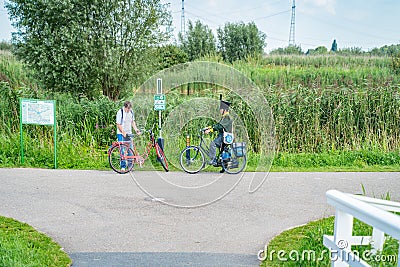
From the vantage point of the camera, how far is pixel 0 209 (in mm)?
6828

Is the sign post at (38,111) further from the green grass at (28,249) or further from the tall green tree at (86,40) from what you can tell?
the green grass at (28,249)

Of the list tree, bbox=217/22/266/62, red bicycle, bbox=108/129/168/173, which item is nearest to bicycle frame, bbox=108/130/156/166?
red bicycle, bbox=108/129/168/173

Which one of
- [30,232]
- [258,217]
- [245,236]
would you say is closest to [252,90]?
[258,217]

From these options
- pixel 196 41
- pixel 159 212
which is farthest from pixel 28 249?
pixel 196 41

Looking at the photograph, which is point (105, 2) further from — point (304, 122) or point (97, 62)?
point (304, 122)

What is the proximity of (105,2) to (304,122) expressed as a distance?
6.56 metres

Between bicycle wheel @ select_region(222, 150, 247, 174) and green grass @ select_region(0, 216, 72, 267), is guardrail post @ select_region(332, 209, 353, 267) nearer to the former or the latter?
green grass @ select_region(0, 216, 72, 267)

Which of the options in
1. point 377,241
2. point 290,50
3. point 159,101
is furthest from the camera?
point 290,50

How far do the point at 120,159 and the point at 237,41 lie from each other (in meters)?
23.1

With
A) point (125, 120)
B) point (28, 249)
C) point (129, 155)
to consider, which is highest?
point (125, 120)

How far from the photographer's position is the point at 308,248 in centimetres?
470

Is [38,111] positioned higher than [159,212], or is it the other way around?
[38,111]

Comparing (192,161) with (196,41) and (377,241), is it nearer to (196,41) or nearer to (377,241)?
(377,241)

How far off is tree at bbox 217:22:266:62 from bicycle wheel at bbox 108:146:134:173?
20.7 metres
